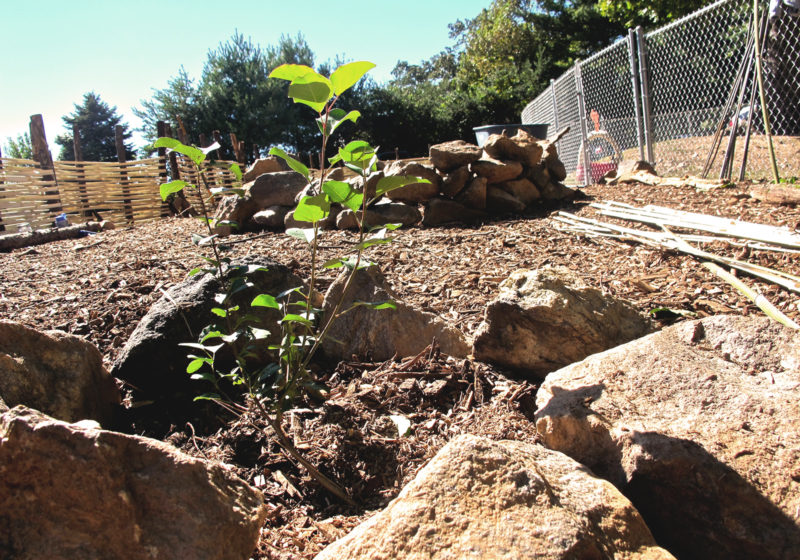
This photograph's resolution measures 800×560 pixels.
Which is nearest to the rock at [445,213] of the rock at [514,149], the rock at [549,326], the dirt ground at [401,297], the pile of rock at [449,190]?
the pile of rock at [449,190]

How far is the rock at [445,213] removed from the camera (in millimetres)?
5730

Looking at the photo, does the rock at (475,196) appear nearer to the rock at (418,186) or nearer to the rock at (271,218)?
the rock at (418,186)

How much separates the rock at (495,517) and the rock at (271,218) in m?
5.49

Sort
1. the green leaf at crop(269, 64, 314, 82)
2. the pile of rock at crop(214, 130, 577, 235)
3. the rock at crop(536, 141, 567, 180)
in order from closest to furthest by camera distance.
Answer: the green leaf at crop(269, 64, 314, 82) → the pile of rock at crop(214, 130, 577, 235) → the rock at crop(536, 141, 567, 180)

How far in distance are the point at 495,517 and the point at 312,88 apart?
1.06 meters

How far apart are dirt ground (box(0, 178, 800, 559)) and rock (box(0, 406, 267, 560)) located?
319 millimetres

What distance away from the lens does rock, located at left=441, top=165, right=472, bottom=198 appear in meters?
5.98

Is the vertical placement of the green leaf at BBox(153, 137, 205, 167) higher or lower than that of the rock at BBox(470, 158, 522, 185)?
lower

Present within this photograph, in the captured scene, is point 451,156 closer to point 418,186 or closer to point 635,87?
point 418,186

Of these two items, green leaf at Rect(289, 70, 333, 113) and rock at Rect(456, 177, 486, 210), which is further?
rock at Rect(456, 177, 486, 210)

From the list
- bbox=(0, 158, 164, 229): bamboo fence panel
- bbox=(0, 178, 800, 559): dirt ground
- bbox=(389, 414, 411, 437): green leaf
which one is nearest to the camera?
bbox=(0, 178, 800, 559): dirt ground

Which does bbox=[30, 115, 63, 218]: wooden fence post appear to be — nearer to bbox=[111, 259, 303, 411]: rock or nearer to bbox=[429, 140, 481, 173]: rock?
bbox=[429, 140, 481, 173]: rock

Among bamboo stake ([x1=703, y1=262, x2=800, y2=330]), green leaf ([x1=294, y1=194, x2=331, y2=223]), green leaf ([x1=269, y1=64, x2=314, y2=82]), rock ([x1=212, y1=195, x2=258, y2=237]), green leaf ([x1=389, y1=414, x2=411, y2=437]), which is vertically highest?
green leaf ([x1=269, y1=64, x2=314, y2=82])

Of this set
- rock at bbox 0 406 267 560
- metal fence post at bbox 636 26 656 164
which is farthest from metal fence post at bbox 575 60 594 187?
rock at bbox 0 406 267 560
